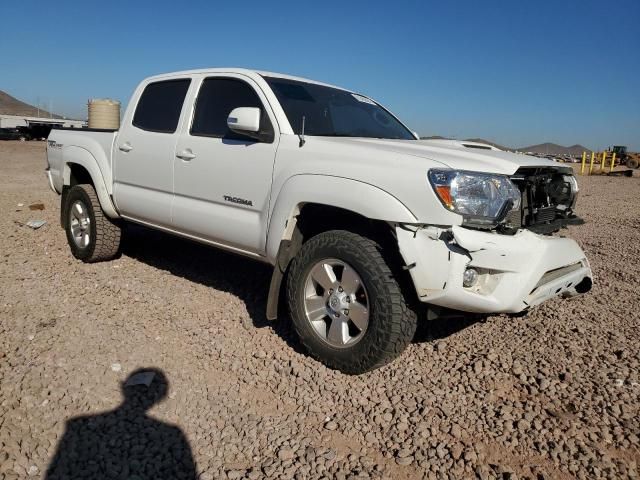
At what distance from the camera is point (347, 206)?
10.2 feet

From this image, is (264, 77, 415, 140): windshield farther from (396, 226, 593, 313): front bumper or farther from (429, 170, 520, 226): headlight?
(396, 226, 593, 313): front bumper

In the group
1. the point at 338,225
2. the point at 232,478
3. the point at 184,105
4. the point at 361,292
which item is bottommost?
the point at 232,478

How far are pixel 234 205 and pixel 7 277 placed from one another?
2687mm

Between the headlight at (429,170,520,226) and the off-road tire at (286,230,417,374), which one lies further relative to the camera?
the off-road tire at (286,230,417,374)

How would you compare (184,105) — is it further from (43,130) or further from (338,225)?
(43,130)

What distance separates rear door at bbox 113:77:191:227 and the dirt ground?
773 millimetres

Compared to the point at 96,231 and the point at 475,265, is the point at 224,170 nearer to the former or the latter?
the point at 475,265

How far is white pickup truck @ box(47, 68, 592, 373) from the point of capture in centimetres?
286

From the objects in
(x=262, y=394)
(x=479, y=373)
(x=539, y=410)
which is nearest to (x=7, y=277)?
(x=262, y=394)

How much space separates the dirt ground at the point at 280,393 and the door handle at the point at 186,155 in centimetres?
124

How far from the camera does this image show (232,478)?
2.33 m

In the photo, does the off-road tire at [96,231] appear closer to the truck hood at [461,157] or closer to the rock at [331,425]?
the truck hood at [461,157]

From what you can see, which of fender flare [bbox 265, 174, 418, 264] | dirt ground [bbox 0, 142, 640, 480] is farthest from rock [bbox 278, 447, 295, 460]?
fender flare [bbox 265, 174, 418, 264]

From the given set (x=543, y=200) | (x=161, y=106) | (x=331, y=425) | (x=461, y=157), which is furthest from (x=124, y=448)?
(x=161, y=106)
